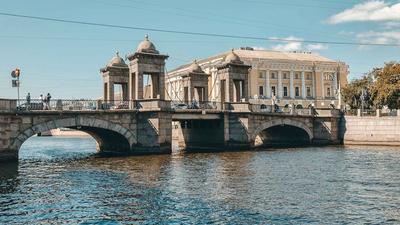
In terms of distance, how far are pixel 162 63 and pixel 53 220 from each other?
32607 millimetres

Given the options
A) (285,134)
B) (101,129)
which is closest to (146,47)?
(101,129)

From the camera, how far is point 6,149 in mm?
38406

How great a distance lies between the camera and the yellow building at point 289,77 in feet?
334

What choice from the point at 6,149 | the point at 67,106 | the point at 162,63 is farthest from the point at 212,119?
the point at 6,149

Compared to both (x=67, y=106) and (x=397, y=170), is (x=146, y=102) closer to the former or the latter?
(x=67, y=106)

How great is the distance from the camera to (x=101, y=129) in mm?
47125

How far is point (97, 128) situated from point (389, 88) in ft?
127

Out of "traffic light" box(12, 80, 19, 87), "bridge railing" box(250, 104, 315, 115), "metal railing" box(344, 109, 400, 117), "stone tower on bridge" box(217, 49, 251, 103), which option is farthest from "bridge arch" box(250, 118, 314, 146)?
"traffic light" box(12, 80, 19, 87)

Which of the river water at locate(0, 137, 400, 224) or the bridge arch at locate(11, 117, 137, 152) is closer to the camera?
the river water at locate(0, 137, 400, 224)

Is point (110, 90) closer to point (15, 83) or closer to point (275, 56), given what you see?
point (15, 83)

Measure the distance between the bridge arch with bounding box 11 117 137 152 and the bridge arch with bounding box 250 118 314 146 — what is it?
49.0 feet

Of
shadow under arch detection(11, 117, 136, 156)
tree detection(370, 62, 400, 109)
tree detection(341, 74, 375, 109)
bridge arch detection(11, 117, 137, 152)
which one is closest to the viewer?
bridge arch detection(11, 117, 137, 152)

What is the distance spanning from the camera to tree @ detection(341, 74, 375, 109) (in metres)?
73.8

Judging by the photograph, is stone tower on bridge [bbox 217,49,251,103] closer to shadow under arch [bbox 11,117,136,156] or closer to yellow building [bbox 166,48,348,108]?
Result: shadow under arch [bbox 11,117,136,156]
